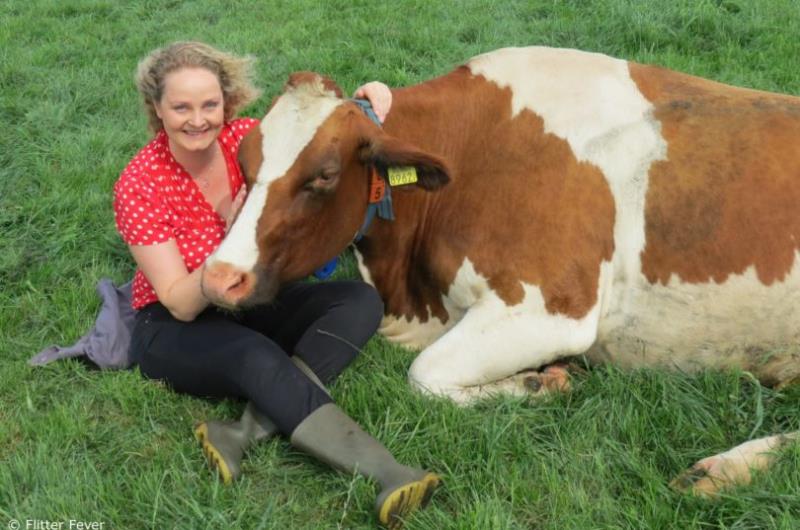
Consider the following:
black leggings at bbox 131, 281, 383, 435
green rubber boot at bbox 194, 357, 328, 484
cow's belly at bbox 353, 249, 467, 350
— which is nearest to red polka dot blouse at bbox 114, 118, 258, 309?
black leggings at bbox 131, 281, 383, 435

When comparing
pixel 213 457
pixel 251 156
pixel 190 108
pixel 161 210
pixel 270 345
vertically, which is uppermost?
pixel 190 108

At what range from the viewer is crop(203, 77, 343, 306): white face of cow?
3395 millimetres

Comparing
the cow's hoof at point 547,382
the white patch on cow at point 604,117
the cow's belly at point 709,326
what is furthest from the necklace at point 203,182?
the cow's belly at point 709,326

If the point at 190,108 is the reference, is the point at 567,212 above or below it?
below

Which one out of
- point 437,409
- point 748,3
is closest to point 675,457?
point 437,409

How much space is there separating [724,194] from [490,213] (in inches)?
39.8

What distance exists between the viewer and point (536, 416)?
3.76m

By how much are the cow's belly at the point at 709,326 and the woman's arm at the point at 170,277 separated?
1.81 m

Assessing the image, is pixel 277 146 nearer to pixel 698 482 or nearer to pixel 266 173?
pixel 266 173

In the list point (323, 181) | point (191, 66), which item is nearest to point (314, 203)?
point (323, 181)

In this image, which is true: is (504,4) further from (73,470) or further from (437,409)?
(73,470)

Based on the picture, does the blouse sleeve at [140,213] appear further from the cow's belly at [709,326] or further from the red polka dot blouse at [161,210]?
the cow's belly at [709,326]

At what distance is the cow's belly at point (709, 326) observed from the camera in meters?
3.81

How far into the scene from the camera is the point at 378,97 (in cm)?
409
